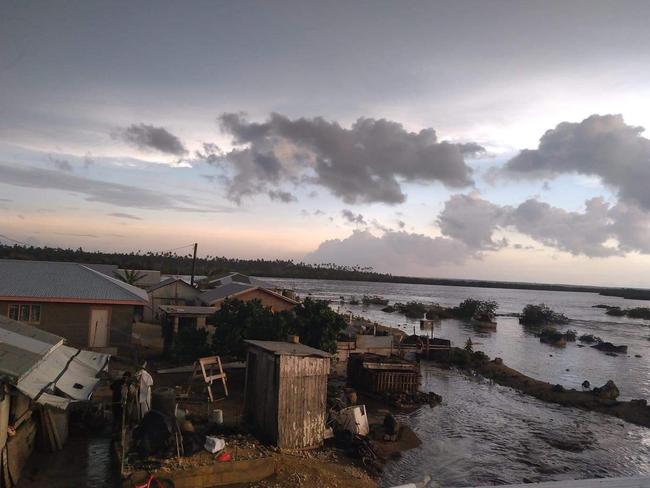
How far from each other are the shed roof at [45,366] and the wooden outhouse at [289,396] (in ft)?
14.0

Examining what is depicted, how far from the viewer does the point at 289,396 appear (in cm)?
1298

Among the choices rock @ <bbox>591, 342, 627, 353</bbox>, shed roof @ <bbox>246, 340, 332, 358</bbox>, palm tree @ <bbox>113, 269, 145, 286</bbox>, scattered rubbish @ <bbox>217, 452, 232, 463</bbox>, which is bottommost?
rock @ <bbox>591, 342, 627, 353</bbox>

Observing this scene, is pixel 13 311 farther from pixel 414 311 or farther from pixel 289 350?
pixel 414 311

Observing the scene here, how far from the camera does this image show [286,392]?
12.9 metres

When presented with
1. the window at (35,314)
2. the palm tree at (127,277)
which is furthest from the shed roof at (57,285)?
the palm tree at (127,277)

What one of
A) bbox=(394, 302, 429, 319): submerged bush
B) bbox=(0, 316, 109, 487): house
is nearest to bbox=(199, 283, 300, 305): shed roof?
bbox=(0, 316, 109, 487): house

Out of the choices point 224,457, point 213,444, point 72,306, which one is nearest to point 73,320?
point 72,306

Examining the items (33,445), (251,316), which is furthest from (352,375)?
(33,445)

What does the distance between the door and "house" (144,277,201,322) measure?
14005 millimetres

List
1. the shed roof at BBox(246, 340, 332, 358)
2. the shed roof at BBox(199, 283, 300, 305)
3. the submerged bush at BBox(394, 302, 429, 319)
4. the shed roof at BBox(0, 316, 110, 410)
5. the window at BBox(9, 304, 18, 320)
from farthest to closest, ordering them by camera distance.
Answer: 1. the submerged bush at BBox(394, 302, 429, 319)
2. the shed roof at BBox(199, 283, 300, 305)
3. the window at BBox(9, 304, 18, 320)
4. the shed roof at BBox(246, 340, 332, 358)
5. the shed roof at BBox(0, 316, 110, 410)

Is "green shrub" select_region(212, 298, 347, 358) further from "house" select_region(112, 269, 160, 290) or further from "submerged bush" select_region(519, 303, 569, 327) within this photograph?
"submerged bush" select_region(519, 303, 569, 327)

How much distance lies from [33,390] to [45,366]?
2.24 metres

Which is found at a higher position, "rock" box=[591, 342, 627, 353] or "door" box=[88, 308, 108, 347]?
"door" box=[88, 308, 108, 347]

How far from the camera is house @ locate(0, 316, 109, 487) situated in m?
9.57
